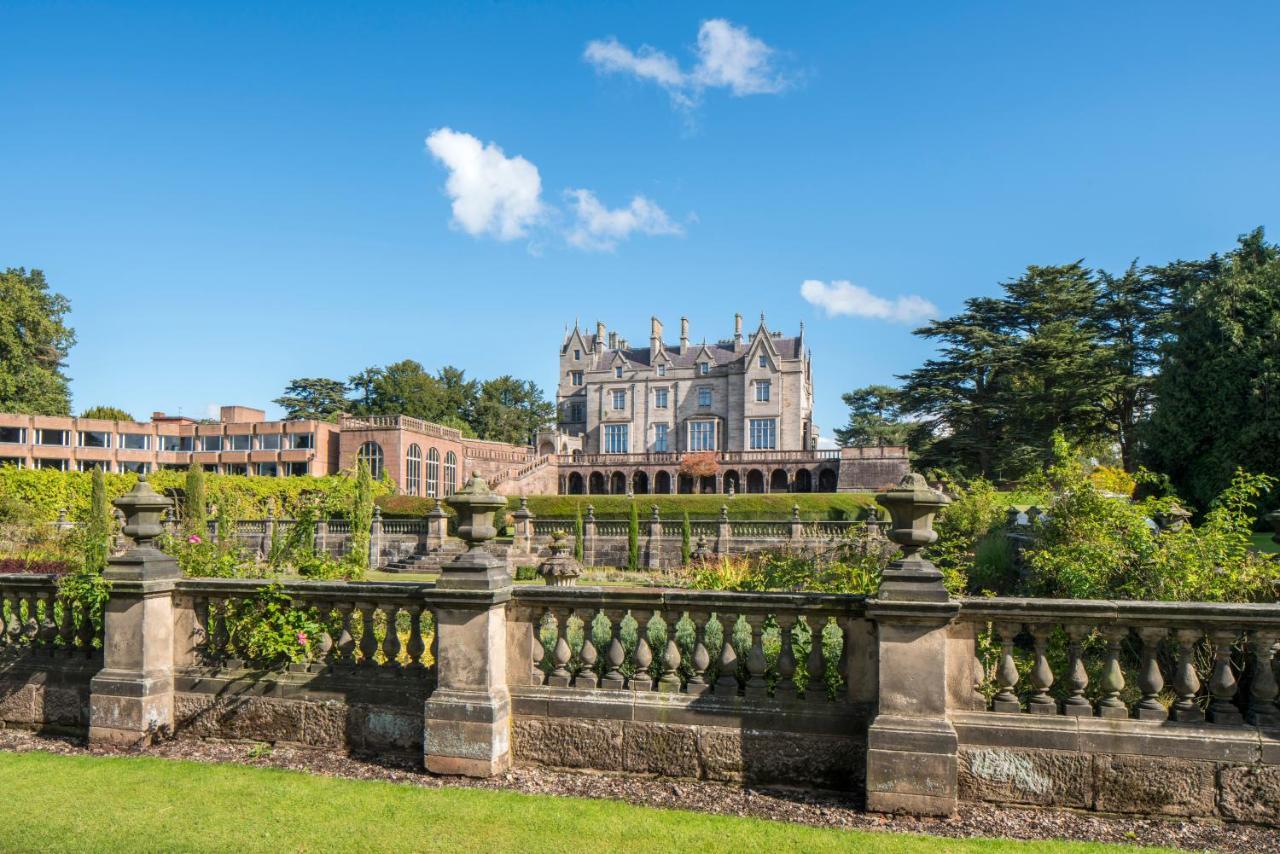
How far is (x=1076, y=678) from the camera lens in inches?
182

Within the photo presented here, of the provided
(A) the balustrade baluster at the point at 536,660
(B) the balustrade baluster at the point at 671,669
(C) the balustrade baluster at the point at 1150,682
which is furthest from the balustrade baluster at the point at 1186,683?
(A) the balustrade baluster at the point at 536,660

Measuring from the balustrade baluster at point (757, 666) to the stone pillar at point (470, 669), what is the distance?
1700 millimetres

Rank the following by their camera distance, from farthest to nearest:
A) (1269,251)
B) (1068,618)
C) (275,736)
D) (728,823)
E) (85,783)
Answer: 1. (1269,251)
2. (275,736)
3. (85,783)
4. (1068,618)
5. (728,823)

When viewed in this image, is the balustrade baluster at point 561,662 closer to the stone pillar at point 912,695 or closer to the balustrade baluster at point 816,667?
the balustrade baluster at point 816,667

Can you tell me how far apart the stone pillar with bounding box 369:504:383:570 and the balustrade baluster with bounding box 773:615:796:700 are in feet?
90.4

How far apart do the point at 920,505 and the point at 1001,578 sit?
7.47m

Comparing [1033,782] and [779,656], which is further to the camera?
[779,656]

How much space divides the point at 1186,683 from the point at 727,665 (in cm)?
268

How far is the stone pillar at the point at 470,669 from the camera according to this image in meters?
Result: 5.16

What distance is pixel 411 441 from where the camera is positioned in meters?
49.8

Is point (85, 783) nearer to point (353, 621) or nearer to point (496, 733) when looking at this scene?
point (353, 621)

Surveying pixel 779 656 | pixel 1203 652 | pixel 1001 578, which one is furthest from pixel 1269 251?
pixel 779 656

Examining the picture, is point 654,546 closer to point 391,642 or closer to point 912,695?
point 391,642

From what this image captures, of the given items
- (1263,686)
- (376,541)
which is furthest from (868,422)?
(1263,686)
